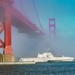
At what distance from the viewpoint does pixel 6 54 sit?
45250 mm

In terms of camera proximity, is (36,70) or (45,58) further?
(45,58)

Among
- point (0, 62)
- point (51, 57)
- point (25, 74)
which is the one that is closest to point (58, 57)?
point (51, 57)

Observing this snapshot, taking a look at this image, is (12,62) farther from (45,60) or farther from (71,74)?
(45,60)

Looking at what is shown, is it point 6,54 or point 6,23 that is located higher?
point 6,23

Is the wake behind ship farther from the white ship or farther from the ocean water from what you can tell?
the ocean water

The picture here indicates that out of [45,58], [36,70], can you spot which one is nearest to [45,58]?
[45,58]

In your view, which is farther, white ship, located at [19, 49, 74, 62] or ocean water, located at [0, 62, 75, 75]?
white ship, located at [19, 49, 74, 62]

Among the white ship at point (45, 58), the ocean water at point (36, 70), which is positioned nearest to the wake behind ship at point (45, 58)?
the white ship at point (45, 58)

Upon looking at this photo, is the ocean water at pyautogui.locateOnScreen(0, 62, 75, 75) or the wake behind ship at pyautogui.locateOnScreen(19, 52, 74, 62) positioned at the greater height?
the wake behind ship at pyautogui.locateOnScreen(19, 52, 74, 62)

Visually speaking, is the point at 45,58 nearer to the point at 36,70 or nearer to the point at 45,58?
the point at 45,58

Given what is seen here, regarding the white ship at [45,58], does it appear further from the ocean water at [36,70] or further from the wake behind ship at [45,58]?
the ocean water at [36,70]

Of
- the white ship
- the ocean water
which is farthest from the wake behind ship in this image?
the ocean water

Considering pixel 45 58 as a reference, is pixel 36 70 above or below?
below

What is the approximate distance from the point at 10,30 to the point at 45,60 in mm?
21784
